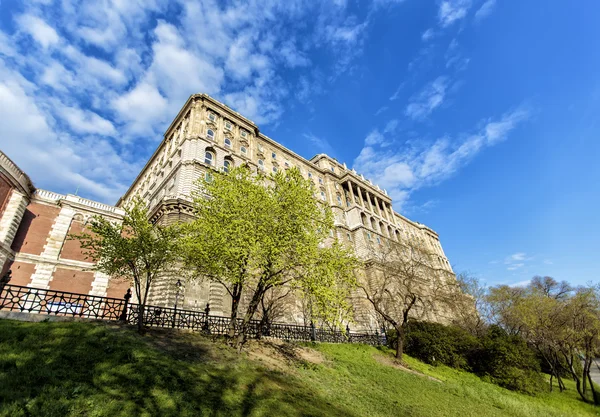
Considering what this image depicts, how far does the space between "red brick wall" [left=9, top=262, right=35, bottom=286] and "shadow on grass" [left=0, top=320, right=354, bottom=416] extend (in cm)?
1707

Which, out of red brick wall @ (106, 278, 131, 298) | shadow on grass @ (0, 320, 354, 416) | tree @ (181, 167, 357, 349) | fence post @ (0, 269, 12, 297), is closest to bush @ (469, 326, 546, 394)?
tree @ (181, 167, 357, 349)

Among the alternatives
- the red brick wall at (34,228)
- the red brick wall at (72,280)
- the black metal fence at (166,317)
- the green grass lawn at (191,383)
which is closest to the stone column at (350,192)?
the black metal fence at (166,317)

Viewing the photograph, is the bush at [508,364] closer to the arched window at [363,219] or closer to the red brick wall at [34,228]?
the arched window at [363,219]

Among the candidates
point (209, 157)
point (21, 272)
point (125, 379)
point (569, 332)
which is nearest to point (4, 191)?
point (21, 272)

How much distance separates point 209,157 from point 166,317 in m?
20.7

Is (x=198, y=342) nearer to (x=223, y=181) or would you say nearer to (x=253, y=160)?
(x=223, y=181)

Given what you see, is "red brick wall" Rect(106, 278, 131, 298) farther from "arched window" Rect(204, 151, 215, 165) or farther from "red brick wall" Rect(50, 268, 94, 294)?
"arched window" Rect(204, 151, 215, 165)

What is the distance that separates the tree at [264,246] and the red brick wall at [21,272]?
16938mm

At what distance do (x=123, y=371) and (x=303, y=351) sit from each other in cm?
1198

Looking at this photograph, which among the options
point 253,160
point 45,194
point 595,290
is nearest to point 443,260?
point 595,290

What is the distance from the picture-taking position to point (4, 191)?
2309cm

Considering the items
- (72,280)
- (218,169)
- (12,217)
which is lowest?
(72,280)

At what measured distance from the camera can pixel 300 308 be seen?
32344 mm

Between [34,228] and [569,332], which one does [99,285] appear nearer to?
[34,228]
